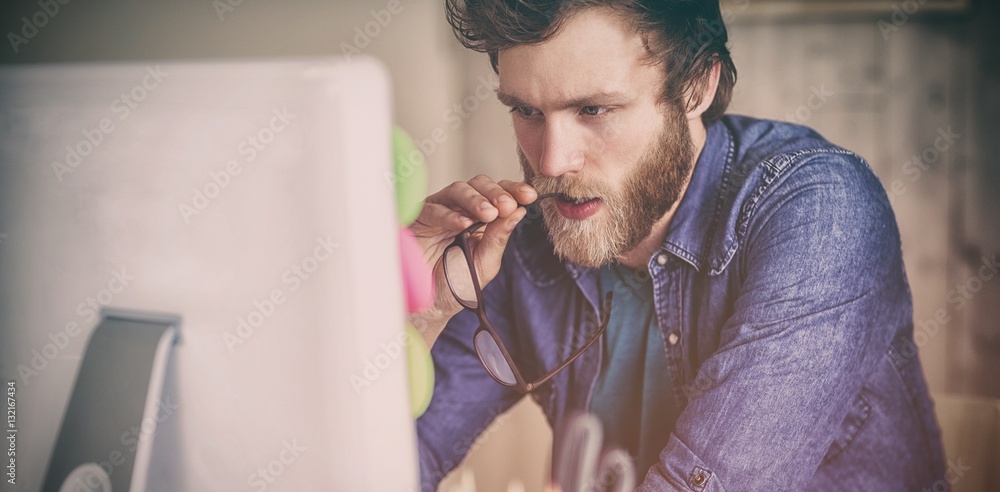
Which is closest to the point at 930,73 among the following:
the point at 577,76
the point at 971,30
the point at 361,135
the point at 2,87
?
the point at 971,30

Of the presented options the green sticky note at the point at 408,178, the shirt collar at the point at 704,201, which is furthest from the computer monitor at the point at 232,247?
the shirt collar at the point at 704,201

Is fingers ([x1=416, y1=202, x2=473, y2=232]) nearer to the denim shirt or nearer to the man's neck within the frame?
the denim shirt

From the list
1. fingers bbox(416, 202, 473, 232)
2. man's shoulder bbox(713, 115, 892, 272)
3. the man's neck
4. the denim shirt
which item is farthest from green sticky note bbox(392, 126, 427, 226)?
man's shoulder bbox(713, 115, 892, 272)

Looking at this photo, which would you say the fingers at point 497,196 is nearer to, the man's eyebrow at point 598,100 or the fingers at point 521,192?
the fingers at point 521,192

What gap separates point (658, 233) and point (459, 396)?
0.33 metres

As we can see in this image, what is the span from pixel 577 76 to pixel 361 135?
35 cm

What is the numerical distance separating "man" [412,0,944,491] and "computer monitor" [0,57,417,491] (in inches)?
13.2

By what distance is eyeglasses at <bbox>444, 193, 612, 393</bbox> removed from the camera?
771 mm

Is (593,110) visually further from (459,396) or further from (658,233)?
(459,396)

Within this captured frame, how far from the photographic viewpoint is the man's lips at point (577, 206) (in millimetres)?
747

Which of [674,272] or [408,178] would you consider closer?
[674,272]

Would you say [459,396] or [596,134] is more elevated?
[596,134]

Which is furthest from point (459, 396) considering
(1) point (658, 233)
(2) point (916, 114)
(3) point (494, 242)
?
A: (2) point (916, 114)

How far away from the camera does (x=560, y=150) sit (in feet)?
2.38
